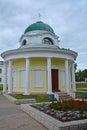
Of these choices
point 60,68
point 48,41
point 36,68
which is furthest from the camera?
point 48,41

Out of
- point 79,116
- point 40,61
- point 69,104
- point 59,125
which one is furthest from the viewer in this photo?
point 40,61

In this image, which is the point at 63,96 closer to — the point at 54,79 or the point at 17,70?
the point at 54,79

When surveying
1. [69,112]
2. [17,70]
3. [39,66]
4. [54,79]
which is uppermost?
[39,66]

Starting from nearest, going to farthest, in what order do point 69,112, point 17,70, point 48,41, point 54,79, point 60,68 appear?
point 69,112, point 54,79, point 60,68, point 17,70, point 48,41

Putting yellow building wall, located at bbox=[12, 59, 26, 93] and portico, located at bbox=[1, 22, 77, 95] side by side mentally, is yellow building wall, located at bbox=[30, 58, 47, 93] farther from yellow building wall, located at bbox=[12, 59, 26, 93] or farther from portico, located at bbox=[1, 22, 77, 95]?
yellow building wall, located at bbox=[12, 59, 26, 93]

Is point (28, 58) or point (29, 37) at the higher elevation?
point (29, 37)

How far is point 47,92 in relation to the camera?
60.7ft

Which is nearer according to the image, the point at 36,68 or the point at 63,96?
the point at 63,96

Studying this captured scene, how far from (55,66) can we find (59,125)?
1490cm

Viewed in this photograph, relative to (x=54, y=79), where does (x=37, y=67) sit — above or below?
above

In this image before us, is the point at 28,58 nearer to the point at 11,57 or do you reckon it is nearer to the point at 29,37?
the point at 11,57

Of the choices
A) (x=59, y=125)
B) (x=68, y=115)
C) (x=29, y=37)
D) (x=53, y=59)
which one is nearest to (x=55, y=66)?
(x=53, y=59)

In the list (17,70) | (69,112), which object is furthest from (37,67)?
(69,112)

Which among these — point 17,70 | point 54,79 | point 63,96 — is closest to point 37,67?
point 54,79
